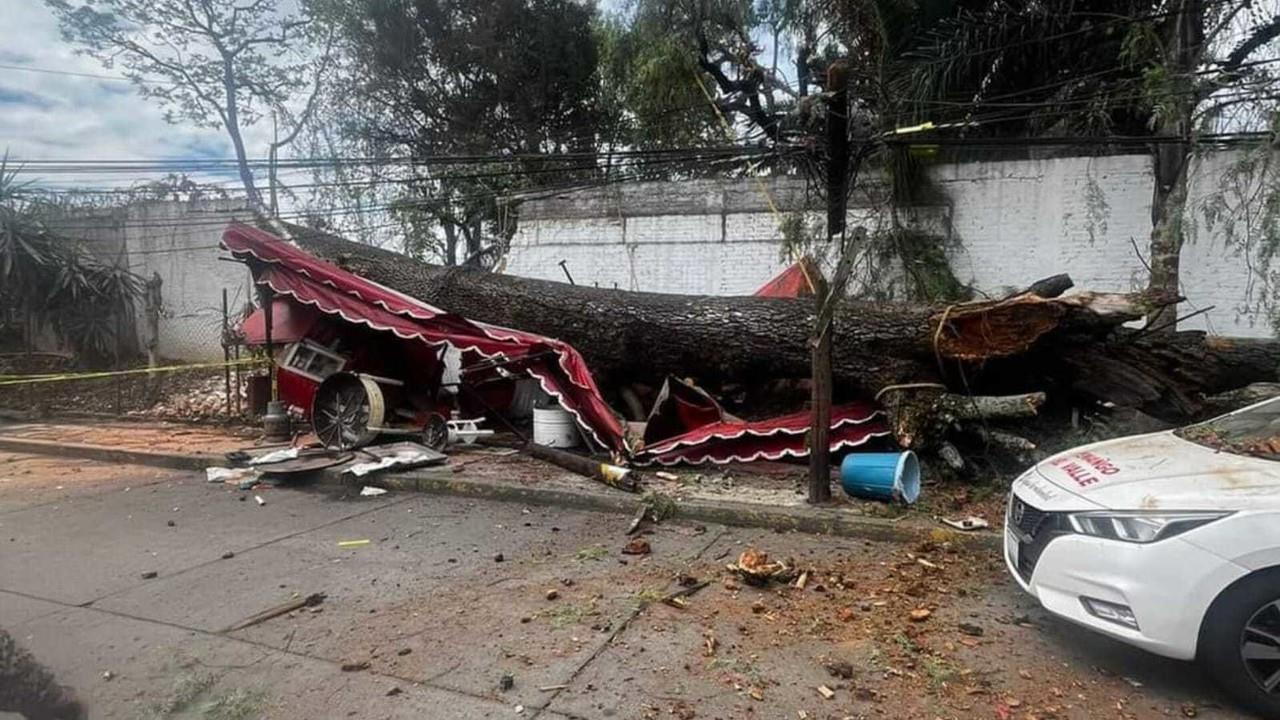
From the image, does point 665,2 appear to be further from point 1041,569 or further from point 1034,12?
point 1041,569

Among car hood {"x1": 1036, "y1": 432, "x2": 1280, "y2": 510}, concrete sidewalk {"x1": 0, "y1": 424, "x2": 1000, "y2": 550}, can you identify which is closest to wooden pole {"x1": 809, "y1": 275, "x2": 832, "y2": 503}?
concrete sidewalk {"x1": 0, "y1": 424, "x2": 1000, "y2": 550}

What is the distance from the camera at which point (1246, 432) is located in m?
4.28

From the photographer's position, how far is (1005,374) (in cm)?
780

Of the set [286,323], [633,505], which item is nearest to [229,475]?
[286,323]

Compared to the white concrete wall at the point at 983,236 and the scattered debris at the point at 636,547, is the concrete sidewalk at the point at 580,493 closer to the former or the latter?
the scattered debris at the point at 636,547

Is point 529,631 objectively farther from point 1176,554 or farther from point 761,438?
point 761,438

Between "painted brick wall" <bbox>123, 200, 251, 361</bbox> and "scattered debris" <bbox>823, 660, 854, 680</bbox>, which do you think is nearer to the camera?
"scattered debris" <bbox>823, 660, 854, 680</bbox>

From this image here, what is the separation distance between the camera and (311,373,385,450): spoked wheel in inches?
364

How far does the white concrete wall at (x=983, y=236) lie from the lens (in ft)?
34.3

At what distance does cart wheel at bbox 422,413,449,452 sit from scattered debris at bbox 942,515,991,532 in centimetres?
583

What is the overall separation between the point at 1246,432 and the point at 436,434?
7.79 metres

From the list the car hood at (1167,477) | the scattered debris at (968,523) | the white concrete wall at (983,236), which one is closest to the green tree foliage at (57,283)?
the white concrete wall at (983,236)

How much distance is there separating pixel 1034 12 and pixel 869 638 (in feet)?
37.1

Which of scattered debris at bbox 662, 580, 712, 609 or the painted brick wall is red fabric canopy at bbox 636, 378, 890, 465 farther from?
the painted brick wall
